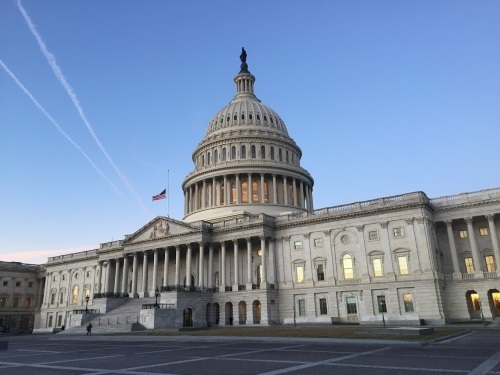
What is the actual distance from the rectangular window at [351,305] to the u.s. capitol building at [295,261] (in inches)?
5.4

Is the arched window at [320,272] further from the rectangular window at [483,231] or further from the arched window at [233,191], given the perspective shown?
the arched window at [233,191]

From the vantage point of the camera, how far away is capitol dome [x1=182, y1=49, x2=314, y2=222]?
86188 millimetres

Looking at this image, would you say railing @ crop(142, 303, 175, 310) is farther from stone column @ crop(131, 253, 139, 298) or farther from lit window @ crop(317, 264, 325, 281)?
lit window @ crop(317, 264, 325, 281)

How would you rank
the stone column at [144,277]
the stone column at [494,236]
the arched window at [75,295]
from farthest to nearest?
1. the arched window at [75,295]
2. the stone column at [144,277]
3. the stone column at [494,236]

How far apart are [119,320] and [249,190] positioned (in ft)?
120

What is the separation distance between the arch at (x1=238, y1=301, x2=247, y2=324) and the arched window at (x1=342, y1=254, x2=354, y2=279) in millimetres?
16533

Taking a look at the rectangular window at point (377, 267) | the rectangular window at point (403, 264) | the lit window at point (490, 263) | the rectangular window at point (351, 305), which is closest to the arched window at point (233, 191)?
the rectangular window at point (351, 305)

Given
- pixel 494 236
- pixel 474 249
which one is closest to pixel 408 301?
pixel 474 249

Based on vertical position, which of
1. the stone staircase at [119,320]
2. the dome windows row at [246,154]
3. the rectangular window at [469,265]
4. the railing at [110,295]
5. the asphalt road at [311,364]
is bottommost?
the asphalt road at [311,364]

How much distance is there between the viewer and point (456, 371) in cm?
1427

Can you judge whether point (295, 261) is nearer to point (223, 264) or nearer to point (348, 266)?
point (348, 266)

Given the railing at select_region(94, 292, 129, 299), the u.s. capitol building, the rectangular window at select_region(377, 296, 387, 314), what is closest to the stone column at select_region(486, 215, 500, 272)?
the u.s. capitol building

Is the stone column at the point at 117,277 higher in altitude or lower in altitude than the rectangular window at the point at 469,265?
higher

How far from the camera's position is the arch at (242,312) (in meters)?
64.6
